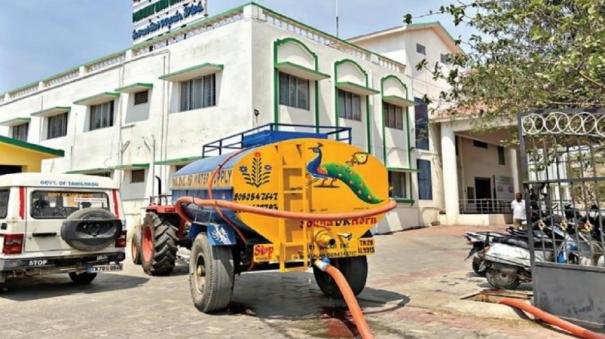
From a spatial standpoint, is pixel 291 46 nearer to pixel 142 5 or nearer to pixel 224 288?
pixel 142 5

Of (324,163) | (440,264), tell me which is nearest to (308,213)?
(324,163)

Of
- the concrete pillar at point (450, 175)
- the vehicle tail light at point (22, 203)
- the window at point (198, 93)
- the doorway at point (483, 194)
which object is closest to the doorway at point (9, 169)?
the window at point (198, 93)

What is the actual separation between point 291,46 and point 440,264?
999 cm

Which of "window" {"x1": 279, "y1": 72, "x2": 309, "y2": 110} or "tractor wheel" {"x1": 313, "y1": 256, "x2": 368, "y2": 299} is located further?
"window" {"x1": 279, "y1": 72, "x2": 309, "y2": 110}

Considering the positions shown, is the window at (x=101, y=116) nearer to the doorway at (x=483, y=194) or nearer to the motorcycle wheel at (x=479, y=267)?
the motorcycle wheel at (x=479, y=267)

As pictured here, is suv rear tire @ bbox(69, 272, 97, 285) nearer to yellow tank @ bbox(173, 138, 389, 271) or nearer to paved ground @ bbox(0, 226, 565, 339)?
paved ground @ bbox(0, 226, 565, 339)

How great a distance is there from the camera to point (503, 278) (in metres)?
A: 7.55

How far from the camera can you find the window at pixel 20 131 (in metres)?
25.1

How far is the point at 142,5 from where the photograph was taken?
72.8 ft

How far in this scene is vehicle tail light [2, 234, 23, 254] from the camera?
7.41 meters

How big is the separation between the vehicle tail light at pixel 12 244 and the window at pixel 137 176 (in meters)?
11.5

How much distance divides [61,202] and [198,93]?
32.2 ft

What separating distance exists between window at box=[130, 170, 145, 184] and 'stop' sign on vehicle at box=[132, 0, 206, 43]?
247 inches

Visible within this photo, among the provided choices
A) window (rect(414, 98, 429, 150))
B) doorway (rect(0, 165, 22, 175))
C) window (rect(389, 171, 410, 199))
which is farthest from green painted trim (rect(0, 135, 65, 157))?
window (rect(414, 98, 429, 150))
